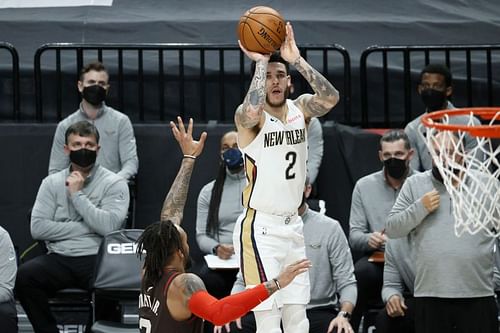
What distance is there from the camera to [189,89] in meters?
12.6

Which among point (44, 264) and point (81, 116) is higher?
point (81, 116)

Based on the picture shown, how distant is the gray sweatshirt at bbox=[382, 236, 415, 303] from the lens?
989 cm

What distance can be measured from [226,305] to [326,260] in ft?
9.87

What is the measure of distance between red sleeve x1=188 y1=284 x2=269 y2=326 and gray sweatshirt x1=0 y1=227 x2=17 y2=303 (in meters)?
3.11

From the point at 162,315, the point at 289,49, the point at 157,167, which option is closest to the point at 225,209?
the point at 157,167

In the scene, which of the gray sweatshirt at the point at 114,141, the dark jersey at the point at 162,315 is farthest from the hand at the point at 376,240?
the dark jersey at the point at 162,315

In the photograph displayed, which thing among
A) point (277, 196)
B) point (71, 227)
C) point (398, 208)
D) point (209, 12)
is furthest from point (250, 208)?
point (209, 12)

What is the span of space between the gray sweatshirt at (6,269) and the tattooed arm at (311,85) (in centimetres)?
272

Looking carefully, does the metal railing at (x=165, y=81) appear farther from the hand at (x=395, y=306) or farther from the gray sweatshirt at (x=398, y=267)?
the hand at (x=395, y=306)

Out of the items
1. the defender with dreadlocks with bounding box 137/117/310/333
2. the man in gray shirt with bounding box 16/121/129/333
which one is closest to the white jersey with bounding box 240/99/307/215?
the defender with dreadlocks with bounding box 137/117/310/333

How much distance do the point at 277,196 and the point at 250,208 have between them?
0.21m

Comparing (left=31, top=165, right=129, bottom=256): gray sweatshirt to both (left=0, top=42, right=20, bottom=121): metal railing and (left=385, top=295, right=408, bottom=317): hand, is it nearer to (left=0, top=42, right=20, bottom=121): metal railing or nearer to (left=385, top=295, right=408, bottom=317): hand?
(left=0, top=42, right=20, bottom=121): metal railing

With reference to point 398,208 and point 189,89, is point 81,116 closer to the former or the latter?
point 189,89

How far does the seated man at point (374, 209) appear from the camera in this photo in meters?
10.2
